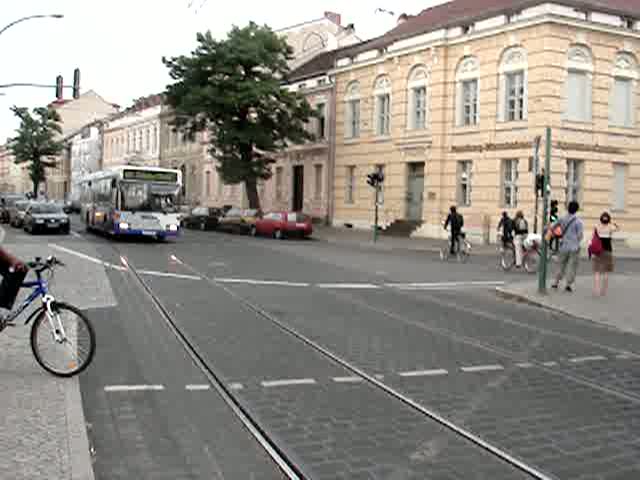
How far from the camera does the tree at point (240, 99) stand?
40750 mm

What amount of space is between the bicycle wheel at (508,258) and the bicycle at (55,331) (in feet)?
54.9

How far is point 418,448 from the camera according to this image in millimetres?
5484

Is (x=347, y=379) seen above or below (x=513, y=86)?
below

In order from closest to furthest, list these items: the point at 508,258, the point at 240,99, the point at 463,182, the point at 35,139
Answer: the point at 508,258, the point at 463,182, the point at 240,99, the point at 35,139

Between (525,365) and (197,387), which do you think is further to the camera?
(525,365)

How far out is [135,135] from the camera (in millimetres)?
80812

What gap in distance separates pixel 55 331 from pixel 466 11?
3520 cm

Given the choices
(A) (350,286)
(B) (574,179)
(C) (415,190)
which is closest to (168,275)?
(A) (350,286)

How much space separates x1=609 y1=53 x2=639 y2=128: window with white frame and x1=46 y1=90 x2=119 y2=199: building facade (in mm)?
94089

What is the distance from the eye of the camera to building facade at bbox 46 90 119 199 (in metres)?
117

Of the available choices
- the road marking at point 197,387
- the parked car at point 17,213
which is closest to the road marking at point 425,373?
the road marking at point 197,387

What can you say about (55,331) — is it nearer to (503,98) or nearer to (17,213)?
(503,98)

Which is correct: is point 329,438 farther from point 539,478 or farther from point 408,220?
point 408,220

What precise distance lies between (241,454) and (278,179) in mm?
46666
